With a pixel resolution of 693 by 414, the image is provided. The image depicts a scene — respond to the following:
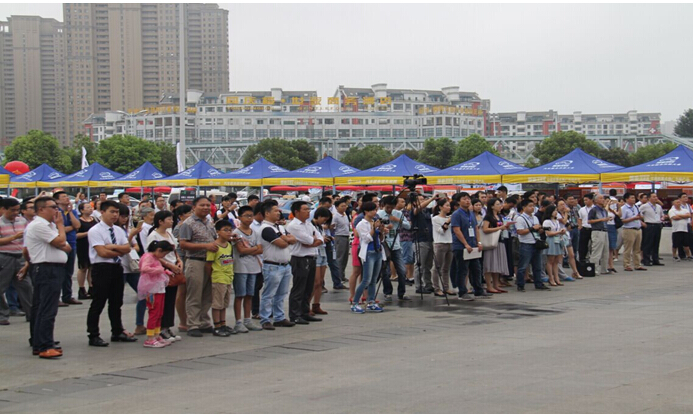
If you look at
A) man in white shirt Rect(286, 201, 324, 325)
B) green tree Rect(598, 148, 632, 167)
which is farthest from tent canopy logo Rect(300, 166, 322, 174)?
green tree Rect(598, 148, 632, 167)

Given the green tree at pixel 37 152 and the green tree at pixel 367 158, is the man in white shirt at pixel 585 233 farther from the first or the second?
the green tree at pixel 367 158

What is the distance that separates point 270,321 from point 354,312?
1.78 m

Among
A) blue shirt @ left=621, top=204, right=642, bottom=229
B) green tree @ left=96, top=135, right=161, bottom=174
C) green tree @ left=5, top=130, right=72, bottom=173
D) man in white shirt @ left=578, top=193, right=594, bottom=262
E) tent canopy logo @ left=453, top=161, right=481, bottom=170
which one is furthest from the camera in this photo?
green tree @ left=96, top=135, right=161, bottom=174

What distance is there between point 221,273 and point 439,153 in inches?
3291

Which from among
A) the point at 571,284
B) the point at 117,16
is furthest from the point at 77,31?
the point at 571,284

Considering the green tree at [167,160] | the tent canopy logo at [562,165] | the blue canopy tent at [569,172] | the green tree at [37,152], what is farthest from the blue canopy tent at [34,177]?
the green tree at [167,160]

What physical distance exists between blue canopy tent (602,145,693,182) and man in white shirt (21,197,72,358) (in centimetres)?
1760

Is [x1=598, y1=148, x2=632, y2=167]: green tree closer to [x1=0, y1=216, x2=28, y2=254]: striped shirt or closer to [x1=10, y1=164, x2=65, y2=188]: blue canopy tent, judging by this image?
[x1=10, y1=164, x2=65, y2=188]: blue canopy tent

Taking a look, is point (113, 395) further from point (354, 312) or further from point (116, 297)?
point (354, 312)

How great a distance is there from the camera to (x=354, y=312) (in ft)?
39.2

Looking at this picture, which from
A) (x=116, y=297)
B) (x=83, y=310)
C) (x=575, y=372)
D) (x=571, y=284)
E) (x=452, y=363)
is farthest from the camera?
(x=571, y=284)

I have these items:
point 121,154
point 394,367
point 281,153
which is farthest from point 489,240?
point 121,154

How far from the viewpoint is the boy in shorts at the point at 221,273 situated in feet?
32.5

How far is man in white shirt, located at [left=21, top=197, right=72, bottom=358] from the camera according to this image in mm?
8531
